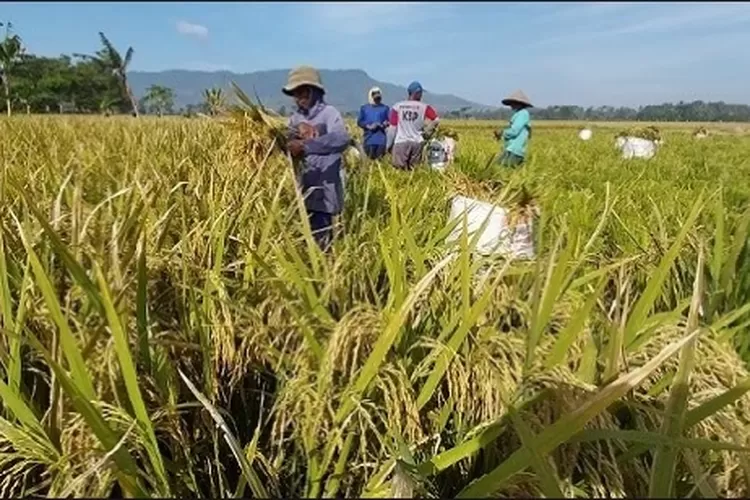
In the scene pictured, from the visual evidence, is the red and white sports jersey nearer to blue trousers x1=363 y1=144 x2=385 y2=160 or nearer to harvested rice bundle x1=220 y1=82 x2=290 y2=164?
blue trousers x1=363 y1=144 x2=385 y2=160

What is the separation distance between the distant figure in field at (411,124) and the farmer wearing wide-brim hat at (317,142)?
9.33ft

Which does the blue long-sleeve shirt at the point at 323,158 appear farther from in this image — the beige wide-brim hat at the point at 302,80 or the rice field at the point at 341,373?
the rice field at the point at 341,373

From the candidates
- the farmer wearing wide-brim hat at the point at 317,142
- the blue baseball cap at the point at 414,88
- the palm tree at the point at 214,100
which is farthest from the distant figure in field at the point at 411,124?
the palm tree at the point at 214,100

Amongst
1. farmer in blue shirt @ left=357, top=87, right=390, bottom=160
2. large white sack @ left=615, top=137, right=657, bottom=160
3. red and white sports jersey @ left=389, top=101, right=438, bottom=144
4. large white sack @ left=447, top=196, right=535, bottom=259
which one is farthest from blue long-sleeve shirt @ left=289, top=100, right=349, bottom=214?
large white sack @ left=615, top=137, right=657, bottom=160

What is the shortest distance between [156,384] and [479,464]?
0.70 metres

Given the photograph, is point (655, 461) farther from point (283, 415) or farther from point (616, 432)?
point (283, 415)

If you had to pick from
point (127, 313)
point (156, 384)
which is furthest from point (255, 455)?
point (127, 313)

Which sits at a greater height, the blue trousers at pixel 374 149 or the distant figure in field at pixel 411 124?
the distant figure in field at pixel 411 124

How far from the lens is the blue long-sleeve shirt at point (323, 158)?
335 cm

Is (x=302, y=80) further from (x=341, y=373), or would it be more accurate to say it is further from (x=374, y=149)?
(x=374, y=149)

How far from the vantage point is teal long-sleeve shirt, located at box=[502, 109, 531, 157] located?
20.6ft

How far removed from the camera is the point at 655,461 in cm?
122

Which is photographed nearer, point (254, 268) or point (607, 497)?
point (607, 497)

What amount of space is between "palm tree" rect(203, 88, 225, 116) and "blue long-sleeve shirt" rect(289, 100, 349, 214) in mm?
385
